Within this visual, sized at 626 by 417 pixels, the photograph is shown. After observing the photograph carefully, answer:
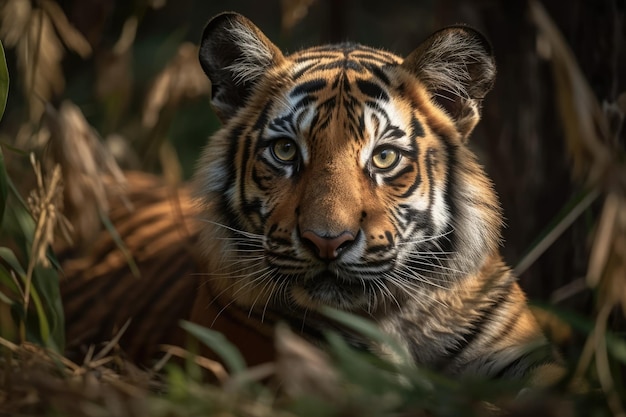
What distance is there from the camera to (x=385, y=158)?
2.16 meters

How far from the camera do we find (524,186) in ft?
10.5

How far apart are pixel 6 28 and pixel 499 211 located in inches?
57.8

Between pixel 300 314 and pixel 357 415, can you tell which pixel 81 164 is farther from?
pixel 357 415

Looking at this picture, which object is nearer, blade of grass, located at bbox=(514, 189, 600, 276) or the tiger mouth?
blade of grass, located at bbox=(514, 189, 600, 276)

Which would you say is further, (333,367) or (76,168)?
(76,168)

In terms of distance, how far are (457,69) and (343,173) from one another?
481mm

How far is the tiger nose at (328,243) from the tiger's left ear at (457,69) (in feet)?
1.89

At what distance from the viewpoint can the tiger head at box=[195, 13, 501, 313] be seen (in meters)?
2.04

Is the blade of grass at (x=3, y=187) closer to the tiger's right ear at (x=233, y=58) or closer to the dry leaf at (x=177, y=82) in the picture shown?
the tiger's right ear at (x=233, y=58)

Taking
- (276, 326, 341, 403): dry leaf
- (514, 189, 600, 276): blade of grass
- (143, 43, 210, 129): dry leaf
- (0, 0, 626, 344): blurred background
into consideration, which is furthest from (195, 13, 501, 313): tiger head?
(143, 43, 210, 129): dry leaf

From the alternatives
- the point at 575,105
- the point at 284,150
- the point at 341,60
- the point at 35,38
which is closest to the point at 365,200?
the point at 284,150

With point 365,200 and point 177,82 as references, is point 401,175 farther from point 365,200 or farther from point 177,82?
point 177,82

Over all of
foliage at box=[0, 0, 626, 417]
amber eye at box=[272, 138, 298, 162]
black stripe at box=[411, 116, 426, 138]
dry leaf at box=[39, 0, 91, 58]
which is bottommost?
foliage at box=[0, 0, 626, 417]

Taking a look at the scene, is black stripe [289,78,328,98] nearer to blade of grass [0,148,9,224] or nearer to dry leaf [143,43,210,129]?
blade of grass [0,148,9,224]
